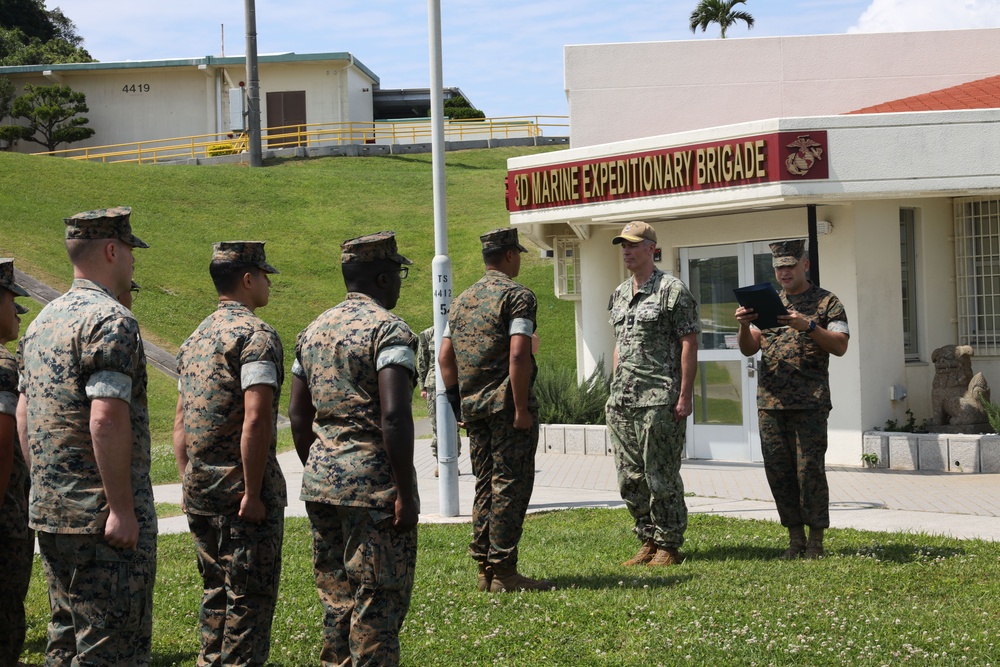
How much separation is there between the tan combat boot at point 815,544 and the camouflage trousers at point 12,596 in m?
4.79

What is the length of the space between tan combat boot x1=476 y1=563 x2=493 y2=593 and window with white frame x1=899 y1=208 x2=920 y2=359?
8248mm

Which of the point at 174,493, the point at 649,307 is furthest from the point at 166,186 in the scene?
the point at 649,307

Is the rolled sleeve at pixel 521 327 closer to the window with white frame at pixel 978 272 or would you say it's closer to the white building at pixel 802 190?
the white building at pixel 802 190

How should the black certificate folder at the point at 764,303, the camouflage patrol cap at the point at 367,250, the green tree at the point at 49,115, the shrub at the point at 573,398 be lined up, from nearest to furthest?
the camouflage patrol cap at the point at 367,250 < the black certificate folder at the point at 764,303 < the shrub at the point at 573,398 < the green tree at the point at 49,115

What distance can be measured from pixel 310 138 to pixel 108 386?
1754 inches

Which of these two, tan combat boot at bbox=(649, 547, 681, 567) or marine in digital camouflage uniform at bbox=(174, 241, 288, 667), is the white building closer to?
tan combat boot at bbox=(649, 547, 681, 567)

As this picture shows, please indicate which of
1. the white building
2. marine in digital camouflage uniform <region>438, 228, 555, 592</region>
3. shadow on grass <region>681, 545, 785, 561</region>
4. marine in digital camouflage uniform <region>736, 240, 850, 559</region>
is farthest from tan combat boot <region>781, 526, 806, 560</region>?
the white building

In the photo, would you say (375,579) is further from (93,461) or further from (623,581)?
(623,581)

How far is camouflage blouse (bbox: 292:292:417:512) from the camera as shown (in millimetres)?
4473

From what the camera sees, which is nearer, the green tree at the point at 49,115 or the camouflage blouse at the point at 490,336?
the camouflage blouse at the point at 490,336

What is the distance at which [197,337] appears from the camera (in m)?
5.09

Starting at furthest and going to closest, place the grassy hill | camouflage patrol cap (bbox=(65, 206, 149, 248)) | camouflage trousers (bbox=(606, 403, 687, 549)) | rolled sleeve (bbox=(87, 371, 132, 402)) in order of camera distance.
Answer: the grassy hill
camouflage trousers (bbox=(606, 403, 687, 549))
camouflage patrol cap (bbox=(65, 206, 149, 248))
rolled sleeve (bbox=(87, 371, 132, 402))

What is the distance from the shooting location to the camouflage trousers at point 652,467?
7.09m

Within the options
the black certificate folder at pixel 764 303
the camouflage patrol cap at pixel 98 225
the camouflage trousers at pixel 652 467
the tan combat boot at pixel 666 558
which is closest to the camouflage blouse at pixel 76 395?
the camouflage patrol cap at pixel 98 225
